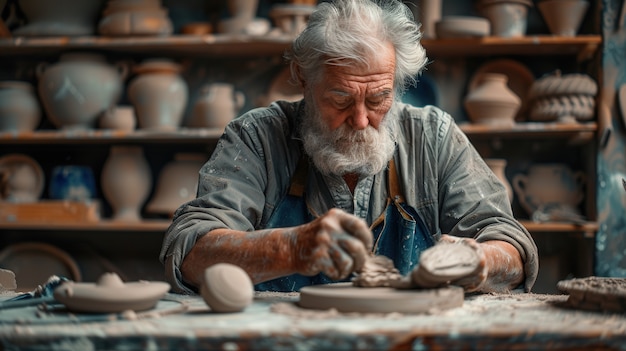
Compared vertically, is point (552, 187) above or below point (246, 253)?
below

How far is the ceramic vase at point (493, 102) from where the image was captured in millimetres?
3580

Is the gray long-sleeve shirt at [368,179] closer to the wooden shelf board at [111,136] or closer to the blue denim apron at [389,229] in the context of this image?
the blue denim apron at [389,229]

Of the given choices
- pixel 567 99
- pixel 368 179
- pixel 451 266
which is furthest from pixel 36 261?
pixel 451 266

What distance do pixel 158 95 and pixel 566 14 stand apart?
6.74 ft

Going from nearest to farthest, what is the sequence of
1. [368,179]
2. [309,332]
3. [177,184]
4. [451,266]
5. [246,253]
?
[309,332] < [451,266] < [246,253] < [368,179] < [177,184]

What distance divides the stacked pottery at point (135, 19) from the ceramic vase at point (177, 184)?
65 centimetres

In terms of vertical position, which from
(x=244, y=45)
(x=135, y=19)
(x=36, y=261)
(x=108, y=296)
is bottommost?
(x=36, y=261)

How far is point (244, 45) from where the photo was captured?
3.68 meters

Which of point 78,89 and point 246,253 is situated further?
point 78,89

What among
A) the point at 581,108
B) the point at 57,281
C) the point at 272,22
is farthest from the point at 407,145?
the point at 272,22

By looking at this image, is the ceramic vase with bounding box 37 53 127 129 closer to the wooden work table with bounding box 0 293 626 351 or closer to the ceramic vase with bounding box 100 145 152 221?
the ceramic vase with bounding box 100 145 152 221

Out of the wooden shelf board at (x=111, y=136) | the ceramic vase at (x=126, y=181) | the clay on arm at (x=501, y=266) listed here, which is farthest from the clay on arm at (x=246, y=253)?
the ceramic vase at (x=126, y=181)

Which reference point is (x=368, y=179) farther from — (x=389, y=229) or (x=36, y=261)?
(x=36, y=261)

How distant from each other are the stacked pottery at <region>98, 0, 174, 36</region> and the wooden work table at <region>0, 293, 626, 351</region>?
8.33ft
